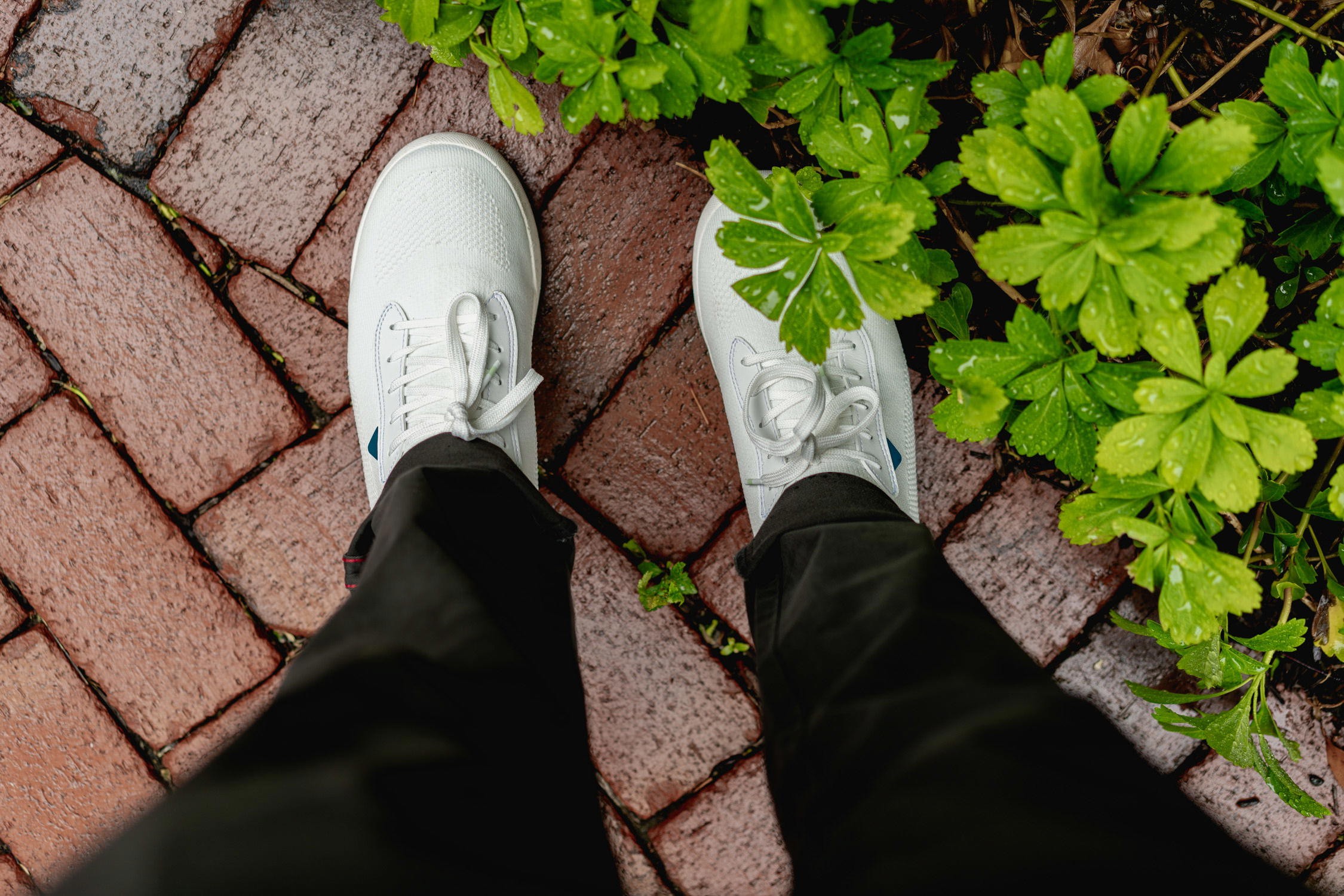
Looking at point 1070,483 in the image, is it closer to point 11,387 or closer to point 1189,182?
point 1189,182

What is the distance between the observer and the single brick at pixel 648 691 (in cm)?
157

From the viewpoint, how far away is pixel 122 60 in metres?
1.51

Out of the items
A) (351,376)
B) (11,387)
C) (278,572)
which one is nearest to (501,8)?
(351,376)

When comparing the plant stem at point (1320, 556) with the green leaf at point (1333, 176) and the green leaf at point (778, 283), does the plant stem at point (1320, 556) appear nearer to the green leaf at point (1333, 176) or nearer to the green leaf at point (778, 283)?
the green leaf at point (1333, 176)

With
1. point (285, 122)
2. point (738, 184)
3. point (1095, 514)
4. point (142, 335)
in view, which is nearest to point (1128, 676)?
point (1095, 514)

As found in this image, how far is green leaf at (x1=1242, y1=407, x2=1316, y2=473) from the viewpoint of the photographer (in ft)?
2.68

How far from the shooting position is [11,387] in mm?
1590

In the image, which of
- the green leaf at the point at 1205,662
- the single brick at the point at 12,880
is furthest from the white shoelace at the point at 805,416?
the single brick at the point at 12,880

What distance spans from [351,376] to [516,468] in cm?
47

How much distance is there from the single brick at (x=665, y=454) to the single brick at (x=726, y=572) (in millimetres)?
32

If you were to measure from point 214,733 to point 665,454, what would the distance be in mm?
1133

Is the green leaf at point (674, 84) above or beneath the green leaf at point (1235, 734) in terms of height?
above

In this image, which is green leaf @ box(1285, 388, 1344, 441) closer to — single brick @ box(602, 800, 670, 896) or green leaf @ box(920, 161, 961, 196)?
green leaf @ box(920, 161, 961, 196)

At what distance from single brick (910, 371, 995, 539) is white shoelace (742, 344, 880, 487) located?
16 centimetres
